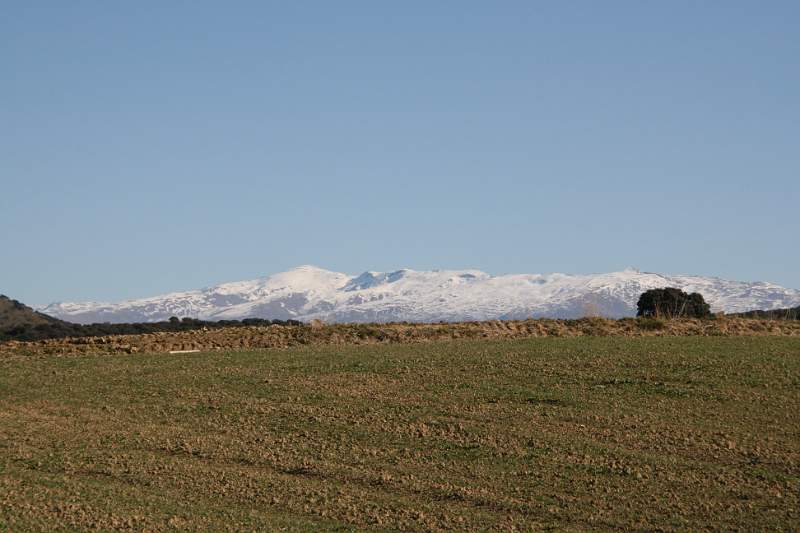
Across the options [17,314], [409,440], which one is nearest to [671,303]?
[409,440]

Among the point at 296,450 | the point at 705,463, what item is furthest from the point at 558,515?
the point at 296,450

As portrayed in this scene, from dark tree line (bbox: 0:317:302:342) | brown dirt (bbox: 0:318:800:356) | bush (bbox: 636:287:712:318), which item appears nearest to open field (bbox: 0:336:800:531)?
Answer: brown dirt (bbox: 0:318:800:356)

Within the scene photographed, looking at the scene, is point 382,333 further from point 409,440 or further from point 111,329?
point 111,329

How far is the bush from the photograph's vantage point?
5369 centimetres

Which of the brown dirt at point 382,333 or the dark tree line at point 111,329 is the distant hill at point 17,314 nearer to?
the dark tree line at point 111,329

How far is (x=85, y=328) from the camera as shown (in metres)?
57.4

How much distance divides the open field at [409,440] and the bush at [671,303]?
2050 centimetres

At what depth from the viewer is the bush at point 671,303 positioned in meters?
53.7

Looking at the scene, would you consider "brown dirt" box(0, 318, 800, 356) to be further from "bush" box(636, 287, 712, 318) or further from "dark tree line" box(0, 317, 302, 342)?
"dark tree line" box(0, 317, 302, 342)

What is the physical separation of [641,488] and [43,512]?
10447 millimetres

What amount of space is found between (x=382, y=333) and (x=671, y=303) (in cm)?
2360

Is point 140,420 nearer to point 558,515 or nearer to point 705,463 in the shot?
point 558,515

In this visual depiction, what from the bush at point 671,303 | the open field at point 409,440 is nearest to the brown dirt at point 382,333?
the open field at point 409,440

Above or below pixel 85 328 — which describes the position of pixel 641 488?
below
